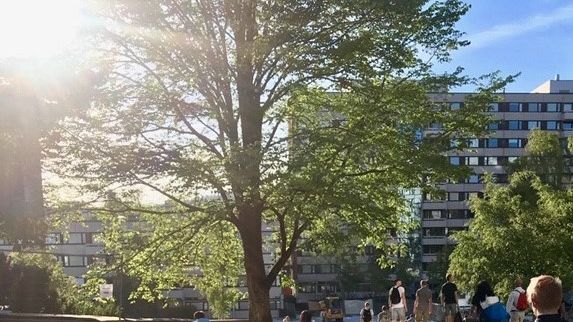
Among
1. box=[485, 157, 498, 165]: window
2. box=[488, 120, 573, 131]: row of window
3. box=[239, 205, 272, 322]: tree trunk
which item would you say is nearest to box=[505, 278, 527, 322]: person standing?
box=[239, 205, 272, 322]: tree trunk

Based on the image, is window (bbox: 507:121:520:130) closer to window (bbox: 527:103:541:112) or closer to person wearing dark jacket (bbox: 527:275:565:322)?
window (bbox: 527:103:541:112)

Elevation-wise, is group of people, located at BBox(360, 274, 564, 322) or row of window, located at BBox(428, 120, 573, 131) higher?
row of window, located at BBox(428, 120, 573, 131)

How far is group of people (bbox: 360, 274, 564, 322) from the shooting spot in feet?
16.8

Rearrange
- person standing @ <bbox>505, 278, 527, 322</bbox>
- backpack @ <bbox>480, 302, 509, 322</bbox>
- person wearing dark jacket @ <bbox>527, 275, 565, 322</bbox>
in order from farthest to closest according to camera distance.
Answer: person standing @ <bbox>505, 278, 527, 322</bbox>
backpack @ <bbox>480, 302, 509, 322</bbox>
person wearing dark jacket @ <bbox>527, 275, 565, 322</bbox>

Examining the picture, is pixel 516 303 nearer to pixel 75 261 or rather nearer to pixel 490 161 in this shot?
pixel 75 261

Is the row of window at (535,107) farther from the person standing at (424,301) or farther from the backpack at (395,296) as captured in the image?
the backpack at (395,296)

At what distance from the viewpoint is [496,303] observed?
11.9m

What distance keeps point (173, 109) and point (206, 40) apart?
1963mm

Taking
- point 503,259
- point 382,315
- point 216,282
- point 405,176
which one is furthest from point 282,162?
point 503,259

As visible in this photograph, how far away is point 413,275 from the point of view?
89.4 meters

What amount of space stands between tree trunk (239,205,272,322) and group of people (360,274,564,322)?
3.33 metres

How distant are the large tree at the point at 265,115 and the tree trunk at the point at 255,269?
0.12 feet

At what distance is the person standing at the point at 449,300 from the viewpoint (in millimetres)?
17094

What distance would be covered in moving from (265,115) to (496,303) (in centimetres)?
799
